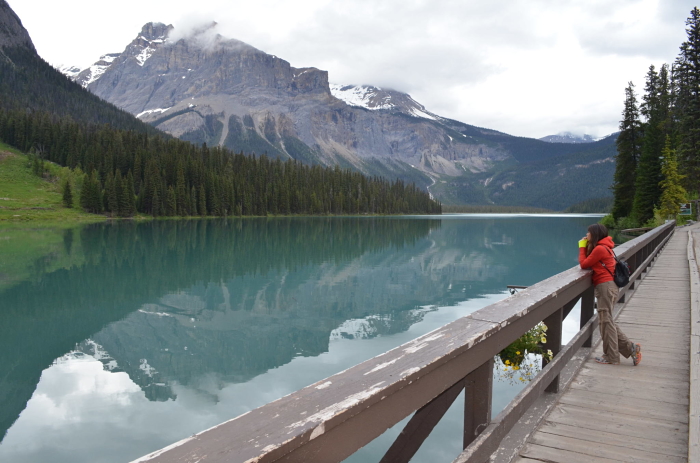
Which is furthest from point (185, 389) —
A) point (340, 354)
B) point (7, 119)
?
point (7, 119)

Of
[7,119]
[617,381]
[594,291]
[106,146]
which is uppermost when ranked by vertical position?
[7,119]

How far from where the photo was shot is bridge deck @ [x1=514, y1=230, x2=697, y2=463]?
12.9 feet

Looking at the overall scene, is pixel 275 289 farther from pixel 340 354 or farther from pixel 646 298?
pixel 646 298

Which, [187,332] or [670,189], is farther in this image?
[670,189]

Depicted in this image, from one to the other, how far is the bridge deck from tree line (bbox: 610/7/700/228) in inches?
1769

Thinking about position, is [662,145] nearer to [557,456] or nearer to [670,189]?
[670,189]

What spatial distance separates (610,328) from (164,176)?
113m

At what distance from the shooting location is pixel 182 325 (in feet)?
54.4

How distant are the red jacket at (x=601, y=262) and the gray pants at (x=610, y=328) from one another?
3.8 inches

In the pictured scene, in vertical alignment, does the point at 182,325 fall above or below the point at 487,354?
below

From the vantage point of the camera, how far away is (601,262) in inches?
241

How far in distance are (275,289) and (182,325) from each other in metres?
7.60

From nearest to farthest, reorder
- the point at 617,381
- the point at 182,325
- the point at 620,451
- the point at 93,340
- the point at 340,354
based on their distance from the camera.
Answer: the point at 620,451 → the point at 617,381 → the point at 340,354 → the point at 93,340 → the point at 182,325

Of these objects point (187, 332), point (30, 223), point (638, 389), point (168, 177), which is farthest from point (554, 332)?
point (168, 177)
